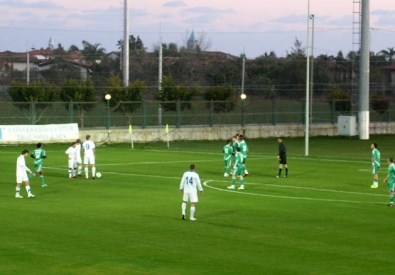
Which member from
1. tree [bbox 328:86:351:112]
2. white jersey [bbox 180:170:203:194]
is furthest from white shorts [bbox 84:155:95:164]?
tree [bbox 328:86:351:112]

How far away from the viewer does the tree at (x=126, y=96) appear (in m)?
71.8

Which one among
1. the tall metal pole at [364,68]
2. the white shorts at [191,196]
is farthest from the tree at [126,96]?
the white shorts at [191,196]

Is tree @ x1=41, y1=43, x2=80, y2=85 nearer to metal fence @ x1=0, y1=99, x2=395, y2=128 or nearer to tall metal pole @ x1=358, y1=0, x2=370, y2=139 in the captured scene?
metal fence @ x1=0, y1=99, x2=395, y2=128

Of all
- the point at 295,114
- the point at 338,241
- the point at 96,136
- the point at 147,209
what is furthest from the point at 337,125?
the point at 338,241

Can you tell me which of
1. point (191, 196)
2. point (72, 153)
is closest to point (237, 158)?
point (72, 153)

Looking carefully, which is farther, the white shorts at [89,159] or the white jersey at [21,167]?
the white shorts at [89,159]

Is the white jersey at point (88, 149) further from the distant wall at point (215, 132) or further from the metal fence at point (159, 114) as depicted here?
the metal fence at point (159, 114)

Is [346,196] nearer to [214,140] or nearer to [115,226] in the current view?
[115,226]

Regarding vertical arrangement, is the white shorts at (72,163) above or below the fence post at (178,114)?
below

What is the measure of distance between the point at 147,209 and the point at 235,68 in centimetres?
8167

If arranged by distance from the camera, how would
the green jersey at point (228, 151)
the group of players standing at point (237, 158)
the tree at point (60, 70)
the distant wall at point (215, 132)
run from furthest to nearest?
the tree at point (60, 70) < the distant wall at point (215, 132) < the green jersey at point (228, 151) < the group of players standing at point (237, 158)

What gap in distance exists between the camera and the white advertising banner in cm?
6003

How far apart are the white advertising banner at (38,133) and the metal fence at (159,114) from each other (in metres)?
2.34

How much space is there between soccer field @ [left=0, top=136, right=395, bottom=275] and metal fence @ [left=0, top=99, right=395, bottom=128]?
1971 cm
